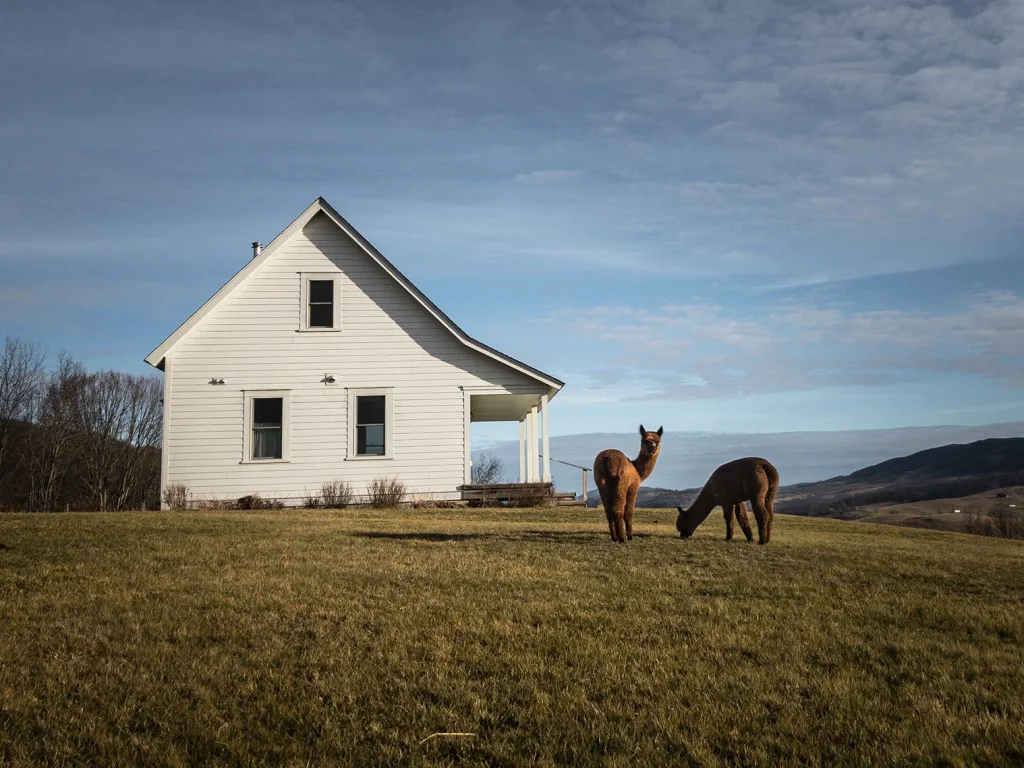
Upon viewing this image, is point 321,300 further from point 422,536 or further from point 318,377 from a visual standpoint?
point 422,536

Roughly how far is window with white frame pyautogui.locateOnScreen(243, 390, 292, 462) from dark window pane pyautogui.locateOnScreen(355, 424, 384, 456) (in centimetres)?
193

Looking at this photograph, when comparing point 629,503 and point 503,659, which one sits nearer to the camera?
point 503,659

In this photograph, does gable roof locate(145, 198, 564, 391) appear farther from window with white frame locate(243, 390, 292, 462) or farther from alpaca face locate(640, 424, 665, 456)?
alpaca face locate(640, 424, 665, 456)

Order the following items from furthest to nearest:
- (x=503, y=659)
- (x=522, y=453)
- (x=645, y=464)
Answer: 1. (x=522, y=453)
2. (x=645, y=464)
3. (x=503, y=659)

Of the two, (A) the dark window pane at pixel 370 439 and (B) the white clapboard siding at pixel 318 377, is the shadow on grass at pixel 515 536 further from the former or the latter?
(A) the dark window pane at pixel 370 439

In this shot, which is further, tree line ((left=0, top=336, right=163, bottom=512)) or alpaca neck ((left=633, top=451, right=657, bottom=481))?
tree line ((left=0, top=336, right=163, bottom=512))

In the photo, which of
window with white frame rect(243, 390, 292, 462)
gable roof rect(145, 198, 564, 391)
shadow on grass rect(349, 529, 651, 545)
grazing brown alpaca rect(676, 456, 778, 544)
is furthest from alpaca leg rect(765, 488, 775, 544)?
window with white frame rect(243, 390, 292, 462)

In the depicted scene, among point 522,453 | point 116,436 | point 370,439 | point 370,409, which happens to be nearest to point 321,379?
point 370,409

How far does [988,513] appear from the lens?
35781 mm

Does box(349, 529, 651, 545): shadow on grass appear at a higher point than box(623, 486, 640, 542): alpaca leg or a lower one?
lower

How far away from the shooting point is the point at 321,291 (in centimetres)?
2367

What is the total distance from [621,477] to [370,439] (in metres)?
12.0

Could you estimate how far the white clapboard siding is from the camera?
22.4m

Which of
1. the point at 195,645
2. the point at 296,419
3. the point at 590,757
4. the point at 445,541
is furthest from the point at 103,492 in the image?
the point at 590,757
